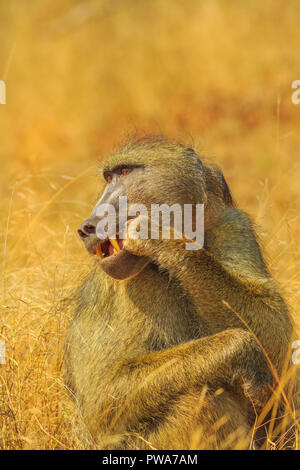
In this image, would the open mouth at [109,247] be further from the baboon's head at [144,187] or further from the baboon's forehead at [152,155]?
the baboon's forehead at [152,155]

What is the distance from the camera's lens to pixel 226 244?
2590 mm

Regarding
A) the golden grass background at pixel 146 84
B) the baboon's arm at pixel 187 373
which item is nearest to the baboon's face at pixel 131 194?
the baboon's arm at pixel 187 373

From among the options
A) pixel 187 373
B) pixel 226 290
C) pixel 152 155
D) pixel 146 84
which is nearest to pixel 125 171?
pixel 152 155

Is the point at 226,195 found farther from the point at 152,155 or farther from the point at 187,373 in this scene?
the point at 187,373

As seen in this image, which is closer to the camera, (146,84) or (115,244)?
(115,244)

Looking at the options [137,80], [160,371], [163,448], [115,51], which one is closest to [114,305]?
[160,371]

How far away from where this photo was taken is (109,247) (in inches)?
96.2

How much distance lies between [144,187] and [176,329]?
52 cm

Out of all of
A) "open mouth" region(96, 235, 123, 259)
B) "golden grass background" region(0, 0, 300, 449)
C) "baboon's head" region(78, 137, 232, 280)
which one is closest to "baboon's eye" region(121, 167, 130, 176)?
"baboon's head" region(78, 137, 232, 280)

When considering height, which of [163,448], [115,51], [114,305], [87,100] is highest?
[115,51]

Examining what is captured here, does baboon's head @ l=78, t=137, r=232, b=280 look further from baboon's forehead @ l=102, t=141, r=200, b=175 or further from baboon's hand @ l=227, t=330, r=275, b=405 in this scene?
baboon's hand @ l=227, t=330, r=275, b=405

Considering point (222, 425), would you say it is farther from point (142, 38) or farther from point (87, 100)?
point (142, 38)

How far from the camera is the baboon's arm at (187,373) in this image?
2.31 m

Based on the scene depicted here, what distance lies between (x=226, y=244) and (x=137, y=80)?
7394 mm
